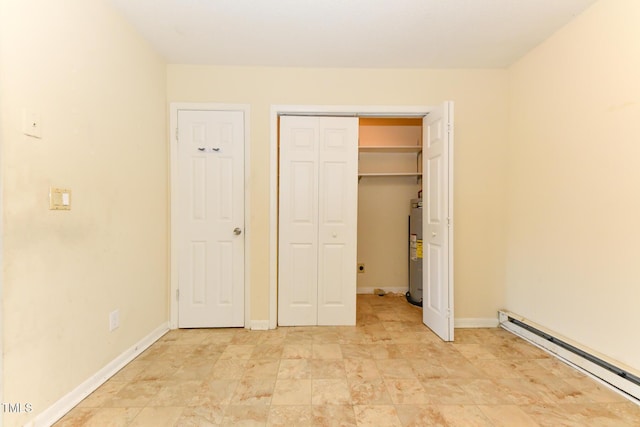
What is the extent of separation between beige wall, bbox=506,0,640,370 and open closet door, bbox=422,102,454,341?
29.8 inches

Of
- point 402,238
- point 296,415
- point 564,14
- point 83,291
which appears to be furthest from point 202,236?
point 564,14

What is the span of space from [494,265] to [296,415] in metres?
2.37

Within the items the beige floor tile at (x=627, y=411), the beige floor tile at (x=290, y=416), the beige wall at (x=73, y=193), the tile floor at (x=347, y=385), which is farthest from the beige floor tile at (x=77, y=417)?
the beige floor tile at (x=627, y=411)

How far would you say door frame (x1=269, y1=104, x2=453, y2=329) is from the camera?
2811 millimetres

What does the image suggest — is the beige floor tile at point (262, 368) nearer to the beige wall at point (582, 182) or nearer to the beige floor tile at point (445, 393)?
the beige floor tile at point (445, 393)

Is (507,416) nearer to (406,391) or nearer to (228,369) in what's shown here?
(406,391)

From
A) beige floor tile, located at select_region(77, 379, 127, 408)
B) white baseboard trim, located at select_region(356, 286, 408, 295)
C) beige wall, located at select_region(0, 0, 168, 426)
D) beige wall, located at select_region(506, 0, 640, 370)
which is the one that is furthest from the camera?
white baseboard trim, located at select_region(356, 286, 408, 295)

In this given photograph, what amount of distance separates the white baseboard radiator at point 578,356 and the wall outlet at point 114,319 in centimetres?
328

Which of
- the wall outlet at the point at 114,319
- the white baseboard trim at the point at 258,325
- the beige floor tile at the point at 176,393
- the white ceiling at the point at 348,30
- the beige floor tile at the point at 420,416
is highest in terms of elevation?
the white ceiling at the point at 348,30

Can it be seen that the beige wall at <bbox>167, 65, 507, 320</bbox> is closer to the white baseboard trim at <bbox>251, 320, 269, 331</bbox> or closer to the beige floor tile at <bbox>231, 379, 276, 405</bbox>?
the white baseboard trim at <bbox>251, 320, 269, 331</bbox>

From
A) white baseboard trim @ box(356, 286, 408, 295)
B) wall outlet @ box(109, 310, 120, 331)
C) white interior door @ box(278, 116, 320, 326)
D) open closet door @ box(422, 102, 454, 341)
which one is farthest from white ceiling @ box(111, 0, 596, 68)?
white baseboard trim @ box(356, 286, 408, 295)

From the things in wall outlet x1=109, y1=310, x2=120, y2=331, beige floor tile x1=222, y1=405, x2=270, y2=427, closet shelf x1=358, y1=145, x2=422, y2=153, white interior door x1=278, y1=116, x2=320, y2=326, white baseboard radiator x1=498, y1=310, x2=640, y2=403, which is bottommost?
beige floor tile x1=222, y1=405, x2=270, y2=427

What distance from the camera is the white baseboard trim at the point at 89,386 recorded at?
149cm

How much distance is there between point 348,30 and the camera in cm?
225
